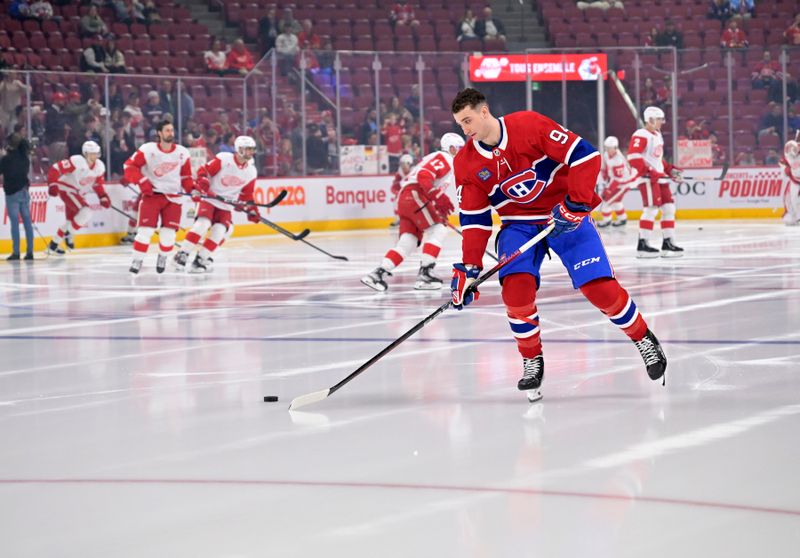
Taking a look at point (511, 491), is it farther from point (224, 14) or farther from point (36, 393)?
point (224, 14)

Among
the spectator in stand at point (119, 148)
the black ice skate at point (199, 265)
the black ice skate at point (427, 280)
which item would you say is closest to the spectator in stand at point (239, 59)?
the spectator in stand at point (119, 148)

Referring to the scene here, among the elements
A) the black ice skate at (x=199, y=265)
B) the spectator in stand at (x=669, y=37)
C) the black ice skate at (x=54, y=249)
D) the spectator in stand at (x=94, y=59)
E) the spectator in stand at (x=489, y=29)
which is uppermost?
the spectator in stand at (x=489, y=29)

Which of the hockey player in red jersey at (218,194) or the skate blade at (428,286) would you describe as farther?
the hockey player in red jersey at (218,194)

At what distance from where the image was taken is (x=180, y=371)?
6426mm

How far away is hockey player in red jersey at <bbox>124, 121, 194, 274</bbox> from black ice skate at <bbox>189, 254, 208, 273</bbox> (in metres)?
0.27

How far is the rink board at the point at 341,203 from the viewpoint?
54.3 feet

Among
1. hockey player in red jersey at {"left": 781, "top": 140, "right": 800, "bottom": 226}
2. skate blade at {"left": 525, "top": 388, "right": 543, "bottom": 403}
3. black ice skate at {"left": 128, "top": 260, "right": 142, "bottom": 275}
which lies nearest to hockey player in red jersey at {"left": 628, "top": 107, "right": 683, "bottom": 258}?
black ice skate at {"left": 128, "top": 260, "right": 142, "bottom": 275}

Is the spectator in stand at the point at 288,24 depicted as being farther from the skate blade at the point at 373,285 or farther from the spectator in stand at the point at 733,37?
the skate blade at the point at 373,285

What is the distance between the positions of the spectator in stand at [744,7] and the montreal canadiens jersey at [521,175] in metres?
18.9

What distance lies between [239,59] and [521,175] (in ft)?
51.2

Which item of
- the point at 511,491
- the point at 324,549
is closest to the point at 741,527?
the point at 511,491

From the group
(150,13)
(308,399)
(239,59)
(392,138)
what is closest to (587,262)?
(308,399)

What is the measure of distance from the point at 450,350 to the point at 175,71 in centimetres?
1427

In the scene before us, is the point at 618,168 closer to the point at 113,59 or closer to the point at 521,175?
the point at 113,59
